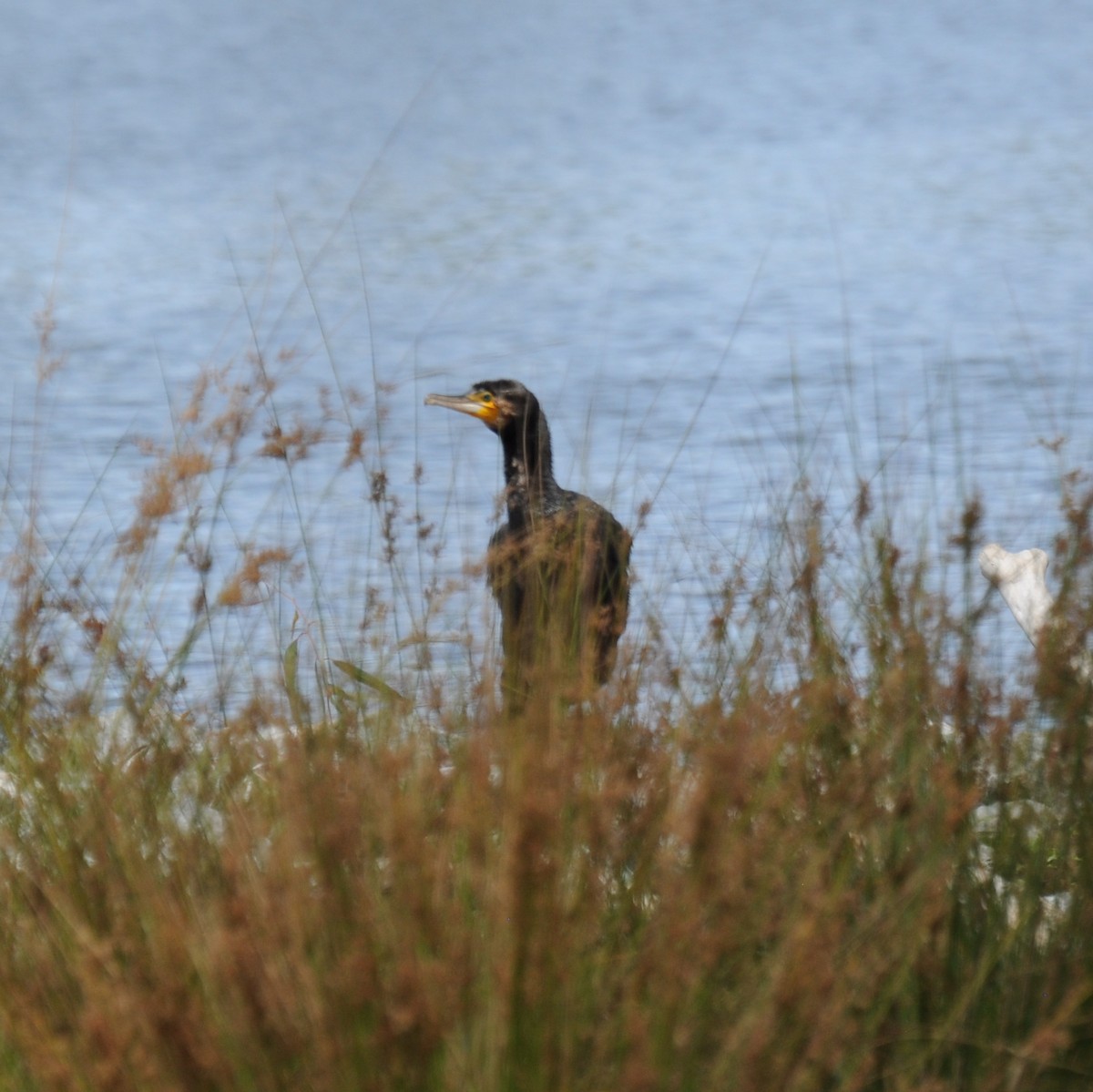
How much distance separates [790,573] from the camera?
2795 millimetres

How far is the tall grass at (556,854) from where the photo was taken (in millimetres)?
1624

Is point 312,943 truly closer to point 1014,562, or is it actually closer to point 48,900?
point 48,900

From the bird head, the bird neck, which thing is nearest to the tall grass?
the bird neck

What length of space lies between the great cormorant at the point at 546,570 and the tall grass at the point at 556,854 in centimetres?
9

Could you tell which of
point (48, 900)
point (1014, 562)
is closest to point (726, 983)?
Result: point (48, 900)

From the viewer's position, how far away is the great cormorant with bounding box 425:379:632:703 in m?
2.25

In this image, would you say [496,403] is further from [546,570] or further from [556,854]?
[556,854]

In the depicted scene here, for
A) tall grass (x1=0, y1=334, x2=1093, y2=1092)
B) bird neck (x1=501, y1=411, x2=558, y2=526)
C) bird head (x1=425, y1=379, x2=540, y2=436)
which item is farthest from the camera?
bird head (x1=425, y1=379, x2=540, y2=436)

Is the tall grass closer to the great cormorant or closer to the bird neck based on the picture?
the great cormorant

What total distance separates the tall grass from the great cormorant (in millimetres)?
86

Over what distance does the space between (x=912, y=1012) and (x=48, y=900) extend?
1.07 meters

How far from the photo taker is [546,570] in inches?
130

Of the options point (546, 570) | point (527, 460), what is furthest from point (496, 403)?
point (546, 570)

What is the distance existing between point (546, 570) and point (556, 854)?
164 cm
